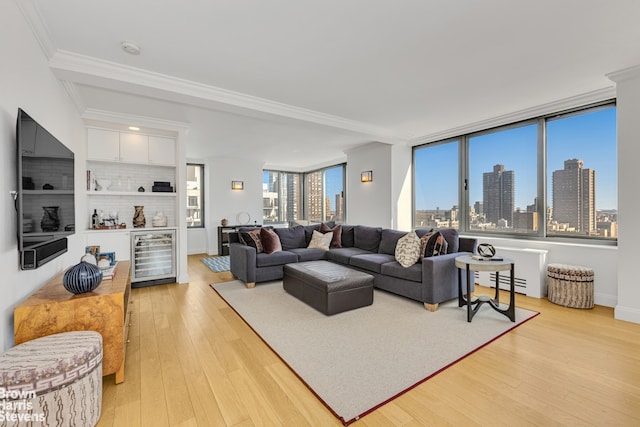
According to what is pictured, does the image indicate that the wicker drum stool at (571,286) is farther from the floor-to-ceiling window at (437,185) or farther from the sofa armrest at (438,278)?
the floor-to-ceiling window at (437,185)

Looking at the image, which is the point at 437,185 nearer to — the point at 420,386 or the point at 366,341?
the point at 366,341

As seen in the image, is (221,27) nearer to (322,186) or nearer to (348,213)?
(348,213)

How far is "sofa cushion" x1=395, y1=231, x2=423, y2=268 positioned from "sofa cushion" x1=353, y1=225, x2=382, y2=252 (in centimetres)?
103

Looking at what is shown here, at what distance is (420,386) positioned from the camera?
1.97 m

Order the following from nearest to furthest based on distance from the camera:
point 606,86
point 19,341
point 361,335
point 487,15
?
point 19,341 < point 487,15 < point 361,335 < point 606,86

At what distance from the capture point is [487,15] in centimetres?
209

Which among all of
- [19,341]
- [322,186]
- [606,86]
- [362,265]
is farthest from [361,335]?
[322,186]

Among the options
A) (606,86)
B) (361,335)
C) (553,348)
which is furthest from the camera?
(606,86)

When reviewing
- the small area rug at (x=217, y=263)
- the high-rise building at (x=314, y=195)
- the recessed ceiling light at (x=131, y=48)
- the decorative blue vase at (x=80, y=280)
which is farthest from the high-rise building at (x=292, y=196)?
the decorative blue vase at (x=80, y=280)

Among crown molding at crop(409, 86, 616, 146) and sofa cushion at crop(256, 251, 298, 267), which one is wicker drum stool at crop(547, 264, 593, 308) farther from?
sofa cushion at crop(256, 251, 298, 267)

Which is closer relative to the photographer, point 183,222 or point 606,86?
point 606,86

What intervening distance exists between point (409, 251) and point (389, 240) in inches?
36.6

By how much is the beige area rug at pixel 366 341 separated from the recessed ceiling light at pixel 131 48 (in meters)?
2.80

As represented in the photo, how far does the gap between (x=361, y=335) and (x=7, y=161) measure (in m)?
2.96
